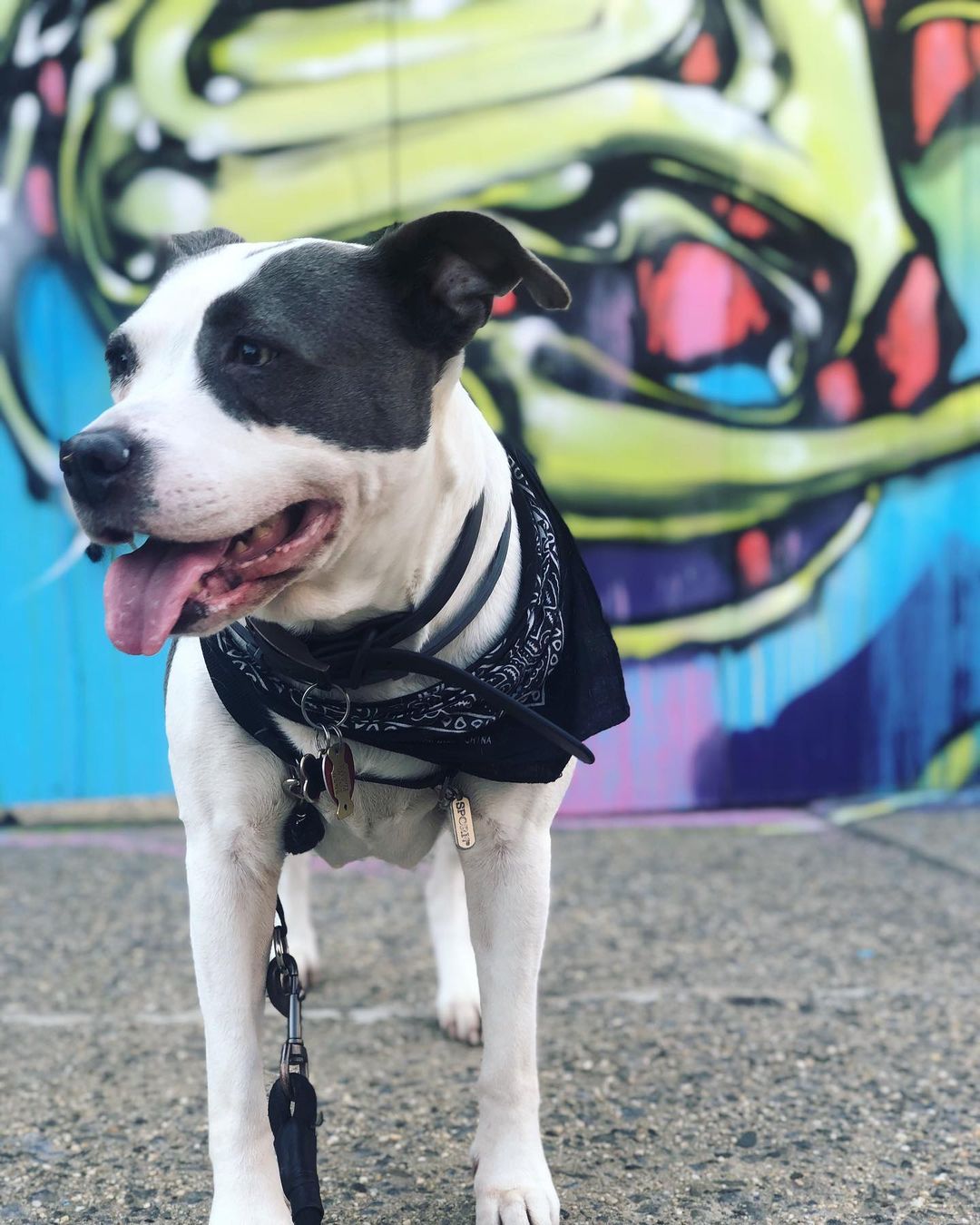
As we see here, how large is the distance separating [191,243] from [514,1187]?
169 centimetres

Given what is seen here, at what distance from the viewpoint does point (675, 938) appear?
391 centimetres

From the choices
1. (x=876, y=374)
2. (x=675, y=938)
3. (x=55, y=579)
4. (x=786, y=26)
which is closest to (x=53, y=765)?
(x=55, y=579)

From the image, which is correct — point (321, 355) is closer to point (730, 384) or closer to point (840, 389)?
point (730, 384)

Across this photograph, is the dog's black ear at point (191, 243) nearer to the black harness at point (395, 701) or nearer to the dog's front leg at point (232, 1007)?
the black harness at point (395, 701)

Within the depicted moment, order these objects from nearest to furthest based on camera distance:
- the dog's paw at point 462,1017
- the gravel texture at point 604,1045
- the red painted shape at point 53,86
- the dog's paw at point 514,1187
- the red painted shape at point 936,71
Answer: the dog's paw at point 514,1187
the gravel texture at point 604,1045
the dog's paw at point 462,1017
the red painted shape at point 53,86
the red painted shape at point 936,71

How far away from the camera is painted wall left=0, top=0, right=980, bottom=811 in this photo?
516 centimetres

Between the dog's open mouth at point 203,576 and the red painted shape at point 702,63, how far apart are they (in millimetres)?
3851

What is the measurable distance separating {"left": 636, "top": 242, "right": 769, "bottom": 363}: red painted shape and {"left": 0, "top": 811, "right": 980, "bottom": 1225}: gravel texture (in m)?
1.92

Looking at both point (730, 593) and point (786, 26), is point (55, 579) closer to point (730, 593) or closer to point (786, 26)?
point (730, 593)

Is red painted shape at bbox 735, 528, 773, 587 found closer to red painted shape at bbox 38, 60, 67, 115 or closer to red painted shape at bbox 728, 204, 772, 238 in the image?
red painted shape at bbox 728, 204, 772, 238

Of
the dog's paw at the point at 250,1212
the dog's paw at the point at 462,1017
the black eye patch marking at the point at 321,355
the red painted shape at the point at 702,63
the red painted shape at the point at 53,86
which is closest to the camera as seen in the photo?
the black eye patch marking at the point at 321,355

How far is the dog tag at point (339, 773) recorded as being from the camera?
7.13ft

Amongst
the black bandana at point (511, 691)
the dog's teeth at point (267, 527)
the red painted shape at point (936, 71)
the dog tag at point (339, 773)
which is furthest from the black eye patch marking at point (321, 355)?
the red painted shape at point (936, 71)

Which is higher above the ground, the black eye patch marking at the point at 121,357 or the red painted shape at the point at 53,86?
the red painted shape at the point at 53,86
